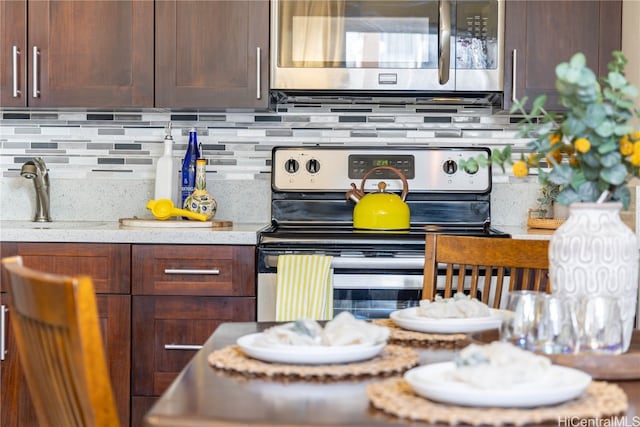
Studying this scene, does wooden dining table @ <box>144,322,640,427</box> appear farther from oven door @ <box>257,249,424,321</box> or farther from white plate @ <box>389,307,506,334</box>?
oven door @ <box>257,249,424,321</box>

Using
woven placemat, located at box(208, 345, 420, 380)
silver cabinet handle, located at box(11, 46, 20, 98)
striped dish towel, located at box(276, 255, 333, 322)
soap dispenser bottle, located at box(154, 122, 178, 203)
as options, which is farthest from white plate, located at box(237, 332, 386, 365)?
silver cabinet handle, located at box(11, 46, 20, 98)

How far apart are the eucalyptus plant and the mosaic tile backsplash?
1.99m

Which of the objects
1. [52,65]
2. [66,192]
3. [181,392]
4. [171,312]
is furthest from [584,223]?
[66,192]

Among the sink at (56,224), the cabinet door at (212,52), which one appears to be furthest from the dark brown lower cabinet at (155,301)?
the cabinet door at (212,52)

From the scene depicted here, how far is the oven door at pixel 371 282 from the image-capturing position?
273 centimetres

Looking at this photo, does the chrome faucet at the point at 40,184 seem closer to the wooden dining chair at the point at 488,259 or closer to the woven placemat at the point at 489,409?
the wooden dining chair at the point at 488,259

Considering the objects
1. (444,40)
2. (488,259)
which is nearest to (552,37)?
(444,40)

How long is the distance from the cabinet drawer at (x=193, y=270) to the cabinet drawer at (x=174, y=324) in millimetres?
28

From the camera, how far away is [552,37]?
3092 millimetres

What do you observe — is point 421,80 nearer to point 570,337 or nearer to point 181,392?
point 570,337

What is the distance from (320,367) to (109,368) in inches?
67.0

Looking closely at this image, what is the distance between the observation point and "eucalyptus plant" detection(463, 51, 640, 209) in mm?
1284

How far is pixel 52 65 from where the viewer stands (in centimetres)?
311

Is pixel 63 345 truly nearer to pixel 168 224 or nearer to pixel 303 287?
pixel 303 287
